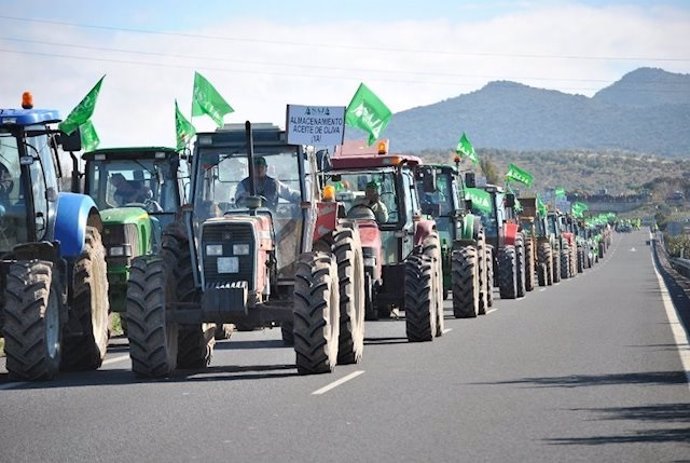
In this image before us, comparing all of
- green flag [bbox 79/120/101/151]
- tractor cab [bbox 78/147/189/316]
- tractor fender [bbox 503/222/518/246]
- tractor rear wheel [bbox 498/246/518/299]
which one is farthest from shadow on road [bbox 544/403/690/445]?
tractor fender [bbox 503/222/518/246]

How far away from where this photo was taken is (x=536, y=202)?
51250 millimetres

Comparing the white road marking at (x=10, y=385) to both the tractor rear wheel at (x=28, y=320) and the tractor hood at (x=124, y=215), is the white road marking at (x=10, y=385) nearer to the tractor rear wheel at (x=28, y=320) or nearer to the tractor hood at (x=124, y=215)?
the tractor rear wheel at (x=28, y=320)

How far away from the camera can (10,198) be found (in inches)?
680

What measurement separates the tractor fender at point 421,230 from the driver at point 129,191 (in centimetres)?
412

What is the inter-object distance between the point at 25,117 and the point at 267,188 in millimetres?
2757

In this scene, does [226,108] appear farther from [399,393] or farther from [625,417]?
[625,417]

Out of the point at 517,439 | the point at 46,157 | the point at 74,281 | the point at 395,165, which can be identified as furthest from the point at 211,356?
the point at 517,439

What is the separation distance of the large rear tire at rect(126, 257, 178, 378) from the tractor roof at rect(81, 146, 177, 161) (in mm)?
7749

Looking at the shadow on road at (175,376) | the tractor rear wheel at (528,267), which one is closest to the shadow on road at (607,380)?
the shadow on road at (175,376)

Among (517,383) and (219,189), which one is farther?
(219,189)

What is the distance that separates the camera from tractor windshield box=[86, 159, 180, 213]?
24.5 m

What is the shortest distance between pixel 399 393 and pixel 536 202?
36772 mm

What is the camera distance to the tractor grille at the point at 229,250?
664 inches

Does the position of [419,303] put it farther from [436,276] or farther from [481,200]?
[481,200]
